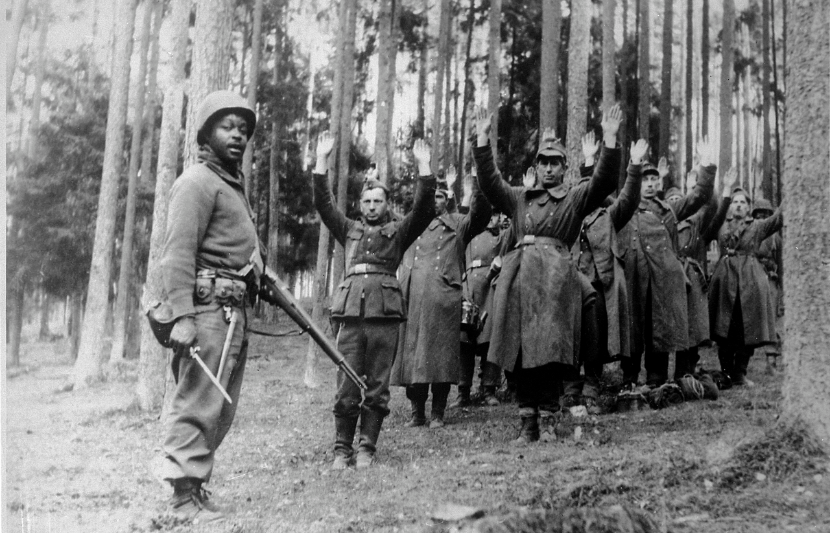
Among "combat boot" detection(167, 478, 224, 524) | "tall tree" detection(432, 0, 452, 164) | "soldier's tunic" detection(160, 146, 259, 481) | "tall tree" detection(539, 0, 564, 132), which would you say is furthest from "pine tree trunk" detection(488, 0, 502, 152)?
"combat boot" detection(167, 478, 224, 524)

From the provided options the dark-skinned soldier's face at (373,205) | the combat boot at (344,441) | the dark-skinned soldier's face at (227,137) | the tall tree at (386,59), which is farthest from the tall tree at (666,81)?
the combat boot at (344,441)

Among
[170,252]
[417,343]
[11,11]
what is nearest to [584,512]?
[170,252]

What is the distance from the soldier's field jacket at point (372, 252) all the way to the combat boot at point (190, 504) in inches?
58.7

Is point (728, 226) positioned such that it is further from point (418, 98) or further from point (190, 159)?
point (190, 159)

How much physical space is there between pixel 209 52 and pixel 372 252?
1777mm

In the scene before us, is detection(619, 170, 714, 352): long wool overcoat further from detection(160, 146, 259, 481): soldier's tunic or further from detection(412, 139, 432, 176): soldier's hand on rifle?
detection(160, 146, 259, 481): soldier's tunic

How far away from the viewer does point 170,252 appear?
128 inches

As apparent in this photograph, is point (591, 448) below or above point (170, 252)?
below

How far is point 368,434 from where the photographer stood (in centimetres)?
441

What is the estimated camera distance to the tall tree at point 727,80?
3904 mm

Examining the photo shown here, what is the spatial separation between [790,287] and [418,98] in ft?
21.9

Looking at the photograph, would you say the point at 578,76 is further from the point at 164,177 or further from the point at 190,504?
the point at 190,504

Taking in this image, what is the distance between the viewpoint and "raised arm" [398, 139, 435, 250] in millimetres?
4309

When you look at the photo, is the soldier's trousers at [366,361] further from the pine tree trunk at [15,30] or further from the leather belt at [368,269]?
the pine tree trunk at [15,30]
